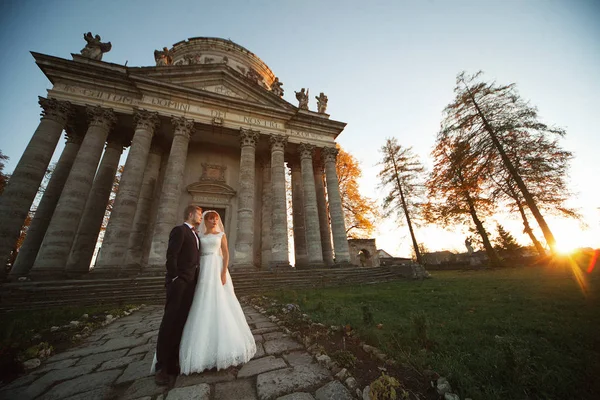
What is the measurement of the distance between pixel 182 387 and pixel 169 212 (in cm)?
1047

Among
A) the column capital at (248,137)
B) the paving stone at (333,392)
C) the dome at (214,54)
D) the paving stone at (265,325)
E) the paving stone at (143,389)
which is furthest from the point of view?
the dome at (214,54)

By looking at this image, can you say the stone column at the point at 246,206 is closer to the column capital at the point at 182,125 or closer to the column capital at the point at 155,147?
the column capital at the point at 182,125

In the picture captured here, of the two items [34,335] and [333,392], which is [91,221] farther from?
[333,392]

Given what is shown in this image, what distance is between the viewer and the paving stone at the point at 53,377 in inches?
94.7

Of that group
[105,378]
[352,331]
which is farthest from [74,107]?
[352,331]

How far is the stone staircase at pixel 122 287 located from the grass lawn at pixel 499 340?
15.4 feet

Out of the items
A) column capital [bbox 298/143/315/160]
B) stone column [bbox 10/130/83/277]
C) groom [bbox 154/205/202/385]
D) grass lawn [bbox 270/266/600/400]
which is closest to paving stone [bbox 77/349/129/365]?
groom [bbox 154/205/202/385]

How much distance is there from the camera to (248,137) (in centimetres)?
1424

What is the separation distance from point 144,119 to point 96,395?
45.1ft

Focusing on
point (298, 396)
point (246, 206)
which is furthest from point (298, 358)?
point (246, 206)

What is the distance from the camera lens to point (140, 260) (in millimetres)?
12867

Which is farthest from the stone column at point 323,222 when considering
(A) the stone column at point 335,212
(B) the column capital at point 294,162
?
(B) the column capital at point 294,162

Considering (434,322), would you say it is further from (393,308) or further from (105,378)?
(105,378)

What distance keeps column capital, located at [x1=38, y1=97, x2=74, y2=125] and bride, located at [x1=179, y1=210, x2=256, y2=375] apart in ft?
47.0
